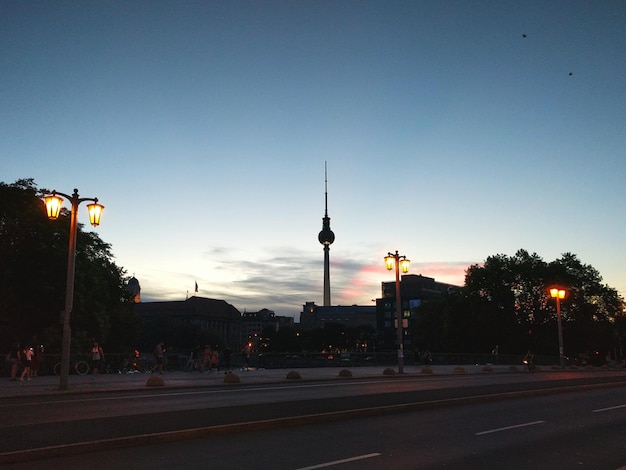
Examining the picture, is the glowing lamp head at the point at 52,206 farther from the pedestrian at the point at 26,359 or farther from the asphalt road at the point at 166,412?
the pedestrian at the point at 26,359

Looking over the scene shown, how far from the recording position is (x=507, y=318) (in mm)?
79062

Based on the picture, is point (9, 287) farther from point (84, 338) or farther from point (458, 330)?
point (458, 330)

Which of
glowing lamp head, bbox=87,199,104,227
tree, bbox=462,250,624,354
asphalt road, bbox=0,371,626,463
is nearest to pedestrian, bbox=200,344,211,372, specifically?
asphalt road, bbox=0,371,626,463

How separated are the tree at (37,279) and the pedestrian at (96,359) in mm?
8127

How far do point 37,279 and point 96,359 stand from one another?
13047mm

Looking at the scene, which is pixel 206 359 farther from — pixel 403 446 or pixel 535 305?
pixel 535 305

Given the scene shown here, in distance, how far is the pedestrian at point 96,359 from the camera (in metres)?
30.9

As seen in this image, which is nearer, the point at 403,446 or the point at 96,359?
the point at 403,446

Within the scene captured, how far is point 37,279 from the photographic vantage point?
40.8 metres

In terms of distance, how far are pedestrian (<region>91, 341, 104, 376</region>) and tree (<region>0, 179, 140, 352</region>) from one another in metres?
8.13

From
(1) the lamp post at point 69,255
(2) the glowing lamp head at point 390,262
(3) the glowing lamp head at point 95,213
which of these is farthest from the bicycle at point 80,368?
(2) the glowing lamp head at point 390,262

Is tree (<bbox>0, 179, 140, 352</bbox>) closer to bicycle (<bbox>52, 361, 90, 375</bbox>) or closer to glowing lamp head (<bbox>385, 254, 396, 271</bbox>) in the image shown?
bicycle (<bbox>52, 361, 90, 375</bbox>)

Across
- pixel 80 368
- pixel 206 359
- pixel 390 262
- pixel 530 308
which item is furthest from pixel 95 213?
pixel 530 308

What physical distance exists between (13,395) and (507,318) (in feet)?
231
